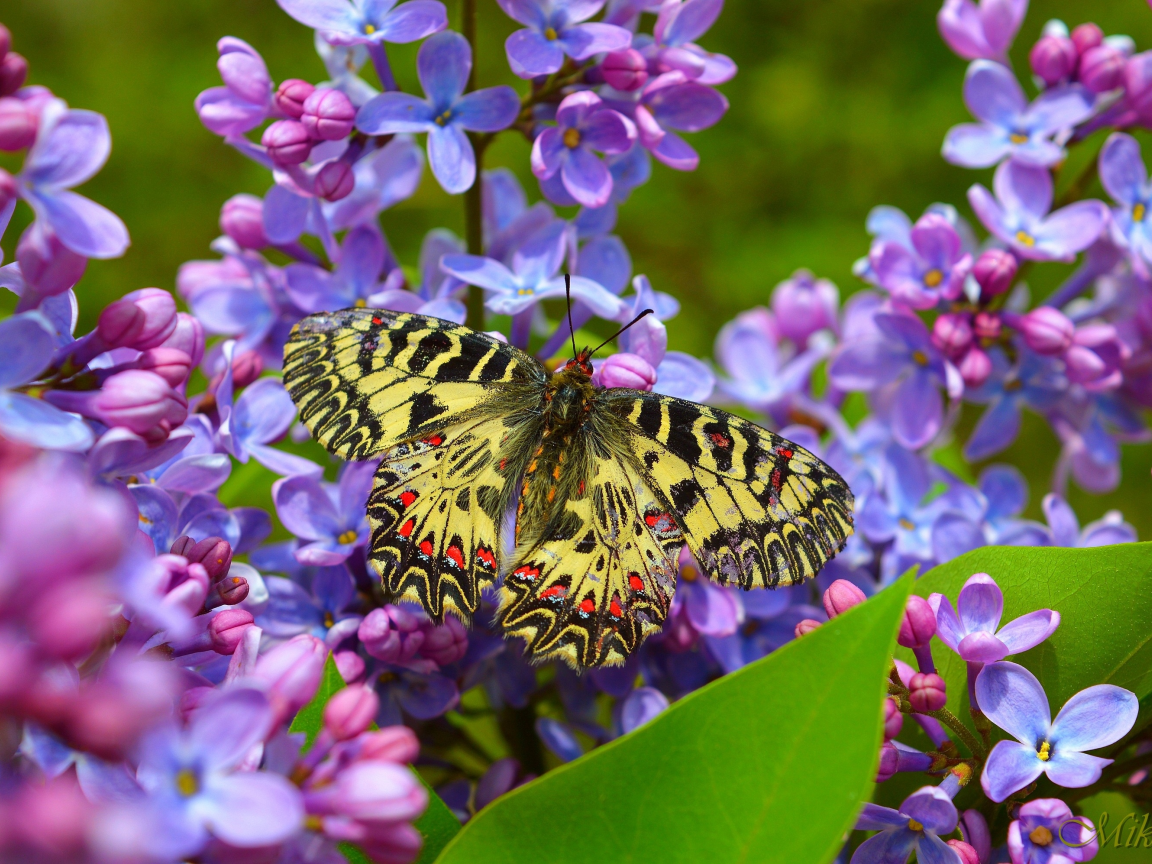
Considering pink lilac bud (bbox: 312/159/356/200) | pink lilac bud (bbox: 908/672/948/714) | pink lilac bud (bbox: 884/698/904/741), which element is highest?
pink lilac bud (bbox: 312/159/356/200)

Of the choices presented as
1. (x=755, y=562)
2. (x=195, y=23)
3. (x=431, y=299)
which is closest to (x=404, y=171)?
(x=431, y=299)

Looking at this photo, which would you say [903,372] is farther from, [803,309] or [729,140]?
[729,140]

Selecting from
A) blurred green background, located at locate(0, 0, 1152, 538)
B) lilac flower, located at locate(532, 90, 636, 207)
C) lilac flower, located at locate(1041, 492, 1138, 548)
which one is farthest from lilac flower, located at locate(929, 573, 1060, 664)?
blurred green background, located at locate(0, 0, 1152, 538)

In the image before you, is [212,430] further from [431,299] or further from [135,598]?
[135,598]

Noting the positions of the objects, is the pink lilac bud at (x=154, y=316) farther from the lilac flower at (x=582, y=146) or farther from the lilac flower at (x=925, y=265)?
the lilac flower at (x=925, y=265)

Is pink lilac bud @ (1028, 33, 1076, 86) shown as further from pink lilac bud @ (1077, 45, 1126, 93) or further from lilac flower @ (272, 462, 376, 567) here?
lilac flower @ (272, 462, 376, 567)

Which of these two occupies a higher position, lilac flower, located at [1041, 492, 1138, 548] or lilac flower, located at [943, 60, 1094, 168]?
lilac flower, located at [943, 60, 1094, 168]
